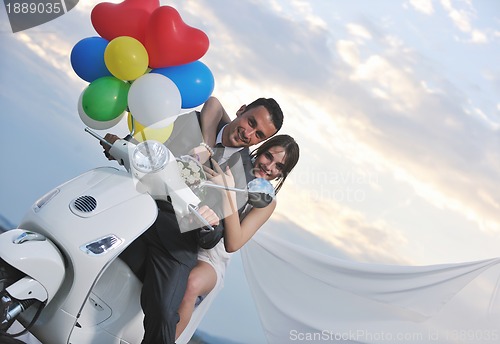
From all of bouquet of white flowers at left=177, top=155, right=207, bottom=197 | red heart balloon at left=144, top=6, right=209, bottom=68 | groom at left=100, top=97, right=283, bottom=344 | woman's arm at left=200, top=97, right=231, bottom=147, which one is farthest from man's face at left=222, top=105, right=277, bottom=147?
red heart balloon at left=144, top=6, right=209, bottom=68

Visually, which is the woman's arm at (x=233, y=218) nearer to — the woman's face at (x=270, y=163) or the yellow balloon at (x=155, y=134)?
the woman's face at (x=270, y=163)

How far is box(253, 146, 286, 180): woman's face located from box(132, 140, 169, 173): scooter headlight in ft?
1.73

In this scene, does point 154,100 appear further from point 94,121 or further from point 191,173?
point 191,173

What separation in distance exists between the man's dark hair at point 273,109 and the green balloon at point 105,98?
24.1 inches

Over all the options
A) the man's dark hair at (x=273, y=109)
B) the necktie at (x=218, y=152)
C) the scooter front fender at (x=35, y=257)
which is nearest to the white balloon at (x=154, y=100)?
the necktie at (x=218, y=152)

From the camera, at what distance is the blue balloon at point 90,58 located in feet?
8.41

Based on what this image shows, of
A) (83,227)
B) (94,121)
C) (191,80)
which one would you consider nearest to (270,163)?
(191,80)

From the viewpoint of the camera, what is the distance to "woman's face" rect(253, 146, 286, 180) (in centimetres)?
212

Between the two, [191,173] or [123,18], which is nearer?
[191,173]

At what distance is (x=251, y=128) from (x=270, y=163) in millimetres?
146

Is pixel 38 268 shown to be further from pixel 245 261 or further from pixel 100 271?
pixel 245 261

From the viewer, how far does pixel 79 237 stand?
63.9 inches

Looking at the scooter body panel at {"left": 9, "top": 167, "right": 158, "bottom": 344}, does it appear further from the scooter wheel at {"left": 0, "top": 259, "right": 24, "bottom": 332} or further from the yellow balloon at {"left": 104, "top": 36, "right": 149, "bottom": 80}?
the yellow balloon at {"left": 104, "top": 36, "right": 149, "bottom": 80}

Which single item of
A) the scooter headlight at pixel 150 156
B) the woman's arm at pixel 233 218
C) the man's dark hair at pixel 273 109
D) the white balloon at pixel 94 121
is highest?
the scooter headlight at pixel 150 156
